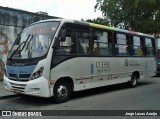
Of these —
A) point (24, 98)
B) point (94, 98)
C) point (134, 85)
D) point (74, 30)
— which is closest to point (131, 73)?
point (134, 85)

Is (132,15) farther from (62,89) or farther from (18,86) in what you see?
(18,86)

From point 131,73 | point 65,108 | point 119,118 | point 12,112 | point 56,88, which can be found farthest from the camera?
point 131,73

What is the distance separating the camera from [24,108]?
8.59 meters

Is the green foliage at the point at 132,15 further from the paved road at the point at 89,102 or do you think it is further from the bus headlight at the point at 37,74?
A: the bus headlight at the point at 37,74

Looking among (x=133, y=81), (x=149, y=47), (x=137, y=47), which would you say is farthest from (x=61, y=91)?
(x=149, y=47)

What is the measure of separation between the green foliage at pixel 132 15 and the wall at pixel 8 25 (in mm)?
10501

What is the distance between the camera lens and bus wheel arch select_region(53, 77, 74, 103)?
920cm

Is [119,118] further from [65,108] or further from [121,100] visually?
[121,100]

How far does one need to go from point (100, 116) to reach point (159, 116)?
62.7 inches

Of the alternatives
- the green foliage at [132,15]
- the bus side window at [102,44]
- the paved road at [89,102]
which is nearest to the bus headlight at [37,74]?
the paved road at [89,102]

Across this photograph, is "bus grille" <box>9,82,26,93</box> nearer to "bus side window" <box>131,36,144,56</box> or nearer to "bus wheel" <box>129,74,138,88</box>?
"bus wheel" <box>129,74,138,88</box>

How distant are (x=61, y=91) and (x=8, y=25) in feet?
23.9

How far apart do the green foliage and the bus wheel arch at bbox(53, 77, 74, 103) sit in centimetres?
1578

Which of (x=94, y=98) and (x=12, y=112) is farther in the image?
(x=94, y=98)
